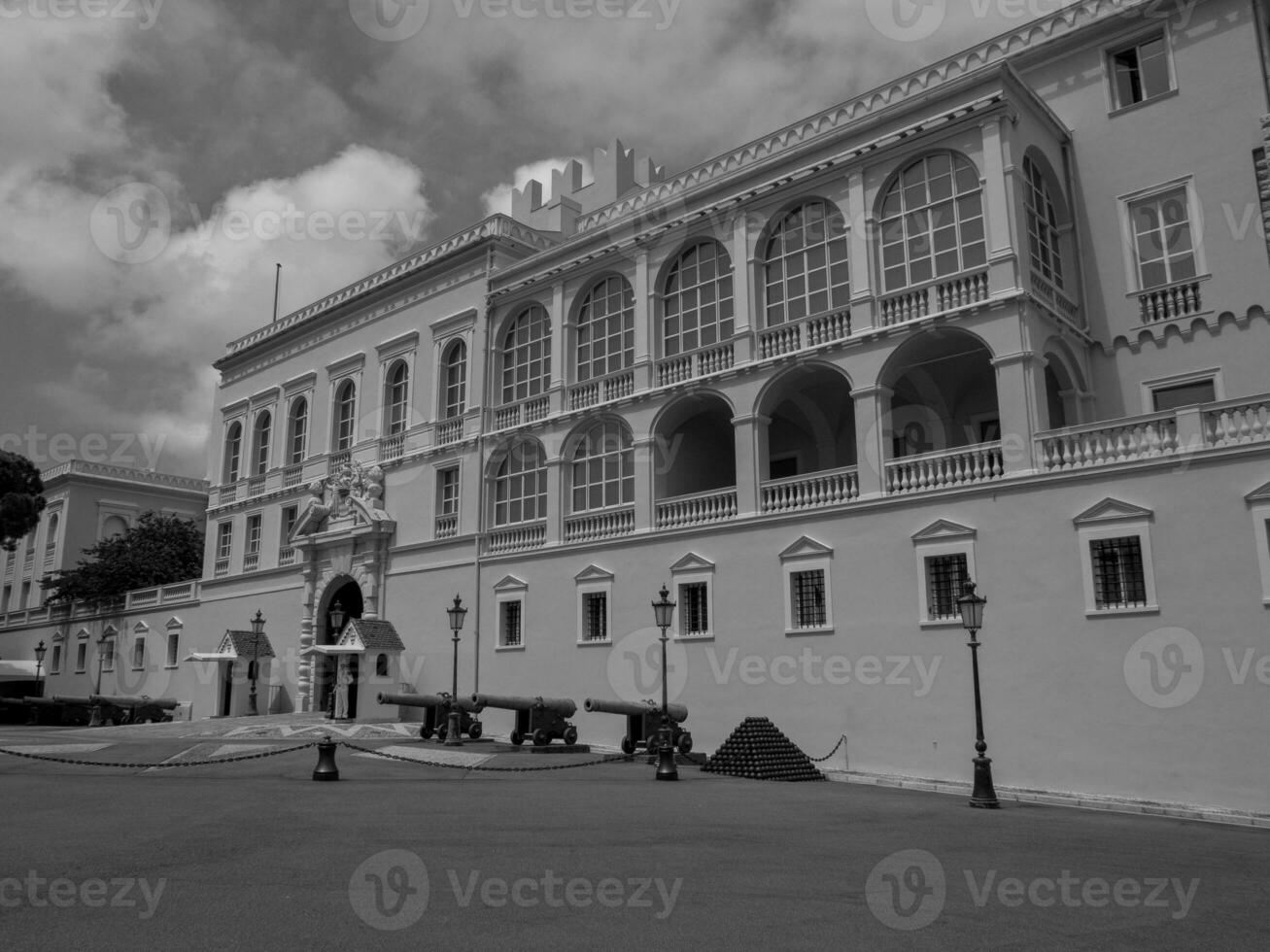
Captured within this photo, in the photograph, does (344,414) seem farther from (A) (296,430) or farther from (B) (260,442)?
(B) (260,442)

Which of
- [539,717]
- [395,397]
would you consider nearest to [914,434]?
[539,717]

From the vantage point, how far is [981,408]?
2212 cm

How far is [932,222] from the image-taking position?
2050 centimetres

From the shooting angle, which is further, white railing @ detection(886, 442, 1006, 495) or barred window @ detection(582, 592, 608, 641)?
barred window @ detection(582, 592, 608, 641)

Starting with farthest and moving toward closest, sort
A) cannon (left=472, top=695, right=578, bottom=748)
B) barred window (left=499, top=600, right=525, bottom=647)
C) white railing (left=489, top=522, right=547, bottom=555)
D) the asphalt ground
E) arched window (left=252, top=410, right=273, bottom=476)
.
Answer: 1. arched window (left=252, top=410, right=273, bottom=476)
2. white railing (left=489, top=522, right=547, bottom=555)
3. barred window (left=499, top=600, right=525, bottom=647)
4. cannon (left=472, top=695, right=578, bottom=748)
5. the asphalt ground

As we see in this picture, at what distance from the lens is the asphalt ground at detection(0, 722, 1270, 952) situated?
7.09 meters

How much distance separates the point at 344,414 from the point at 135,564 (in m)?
19.3

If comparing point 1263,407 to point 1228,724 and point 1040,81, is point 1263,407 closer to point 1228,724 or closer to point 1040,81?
point 1228,724

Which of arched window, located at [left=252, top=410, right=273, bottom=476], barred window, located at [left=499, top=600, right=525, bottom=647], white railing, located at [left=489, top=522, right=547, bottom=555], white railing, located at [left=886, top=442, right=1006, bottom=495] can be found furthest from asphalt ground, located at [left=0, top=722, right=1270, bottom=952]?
arched window, located at [left=252, top=410, right=273, bottom=476]

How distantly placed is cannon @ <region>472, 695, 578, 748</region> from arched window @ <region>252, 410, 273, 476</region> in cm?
1990

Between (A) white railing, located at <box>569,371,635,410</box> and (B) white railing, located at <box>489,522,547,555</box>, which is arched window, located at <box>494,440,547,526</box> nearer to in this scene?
(B) white railing, located at <box>489,522,547,555</box>

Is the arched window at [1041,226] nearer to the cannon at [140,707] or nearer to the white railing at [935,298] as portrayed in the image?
the white railing at [935,298]

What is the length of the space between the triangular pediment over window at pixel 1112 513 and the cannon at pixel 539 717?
11.2 meters

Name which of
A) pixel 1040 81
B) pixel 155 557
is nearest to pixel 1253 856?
pixel 1040 81
